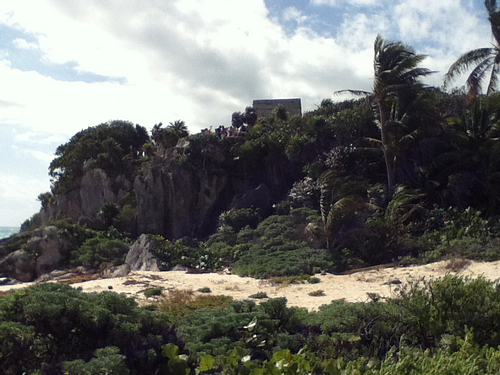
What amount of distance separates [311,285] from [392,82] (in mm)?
10185

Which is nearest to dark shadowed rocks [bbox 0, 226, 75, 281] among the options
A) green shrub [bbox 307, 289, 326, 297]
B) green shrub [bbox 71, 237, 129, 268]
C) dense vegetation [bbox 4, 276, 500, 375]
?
green shrub [bbox 71, 237, 129, 268]

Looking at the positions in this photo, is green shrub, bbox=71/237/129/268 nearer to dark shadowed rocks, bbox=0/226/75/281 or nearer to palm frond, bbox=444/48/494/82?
dark shadowed rocks, bbox=0/226/75/281

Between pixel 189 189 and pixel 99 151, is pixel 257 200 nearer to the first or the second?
pixel 189 189

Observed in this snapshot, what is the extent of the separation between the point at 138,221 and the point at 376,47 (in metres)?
14.4

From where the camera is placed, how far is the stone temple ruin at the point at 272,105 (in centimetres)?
3541

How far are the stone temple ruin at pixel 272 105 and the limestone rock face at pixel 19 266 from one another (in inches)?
832

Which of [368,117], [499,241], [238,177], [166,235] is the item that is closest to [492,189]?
[499,241]

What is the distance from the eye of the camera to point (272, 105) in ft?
119

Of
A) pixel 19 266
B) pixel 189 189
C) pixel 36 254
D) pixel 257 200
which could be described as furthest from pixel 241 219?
pixel 19 266

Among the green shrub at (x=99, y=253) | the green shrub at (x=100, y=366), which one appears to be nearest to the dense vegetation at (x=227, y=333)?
the green shrub at (x=100, y=366)

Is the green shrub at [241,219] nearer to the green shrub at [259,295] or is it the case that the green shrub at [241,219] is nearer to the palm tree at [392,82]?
the palm tree at [392,82]

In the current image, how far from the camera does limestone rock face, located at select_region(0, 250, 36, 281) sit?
1852cm

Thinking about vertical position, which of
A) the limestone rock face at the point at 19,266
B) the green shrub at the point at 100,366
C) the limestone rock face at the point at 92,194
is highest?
the limestone rock face at the point at 92,194

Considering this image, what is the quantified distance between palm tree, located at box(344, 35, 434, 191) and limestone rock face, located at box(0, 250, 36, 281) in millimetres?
14392
